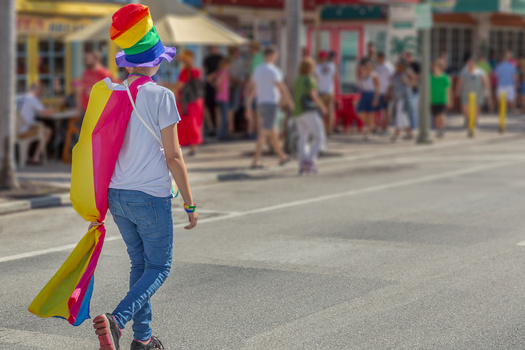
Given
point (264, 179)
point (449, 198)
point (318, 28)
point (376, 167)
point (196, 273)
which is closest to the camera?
point (196, 273)

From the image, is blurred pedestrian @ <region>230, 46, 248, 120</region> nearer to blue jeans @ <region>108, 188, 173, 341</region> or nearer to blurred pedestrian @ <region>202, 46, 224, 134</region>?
blurred pedestrian @ <region>202, 46, 224, 134</region>

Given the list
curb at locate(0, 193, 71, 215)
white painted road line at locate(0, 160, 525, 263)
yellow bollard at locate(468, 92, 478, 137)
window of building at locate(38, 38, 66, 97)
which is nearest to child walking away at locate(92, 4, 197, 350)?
white painted road line at locate(0, 160, 525, 263)

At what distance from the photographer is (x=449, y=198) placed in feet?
37.0

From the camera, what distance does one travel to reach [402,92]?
19.7 metres

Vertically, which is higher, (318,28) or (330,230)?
(318,28)

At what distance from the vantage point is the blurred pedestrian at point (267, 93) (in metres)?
14.3

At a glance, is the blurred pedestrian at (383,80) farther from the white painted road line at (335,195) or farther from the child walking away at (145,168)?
the child walking away at (145,168)

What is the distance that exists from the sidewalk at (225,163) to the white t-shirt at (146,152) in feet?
20.1

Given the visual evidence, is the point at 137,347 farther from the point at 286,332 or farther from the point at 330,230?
the point at 330,230

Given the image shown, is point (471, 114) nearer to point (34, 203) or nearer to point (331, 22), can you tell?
point (331, 22)

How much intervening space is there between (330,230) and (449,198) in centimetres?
275

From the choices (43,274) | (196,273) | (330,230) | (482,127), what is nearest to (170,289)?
(196,273)

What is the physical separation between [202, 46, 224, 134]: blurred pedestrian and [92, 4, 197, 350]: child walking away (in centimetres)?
1443

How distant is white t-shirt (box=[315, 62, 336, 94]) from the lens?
63.8 ft
